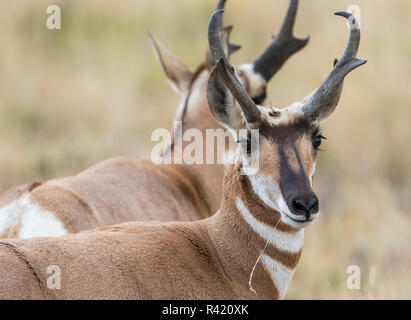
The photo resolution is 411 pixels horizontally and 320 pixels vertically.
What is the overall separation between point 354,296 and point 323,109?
322 cm

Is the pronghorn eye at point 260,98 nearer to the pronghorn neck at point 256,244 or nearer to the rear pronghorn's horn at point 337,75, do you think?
the rear pronghorn's horn at point 337,75

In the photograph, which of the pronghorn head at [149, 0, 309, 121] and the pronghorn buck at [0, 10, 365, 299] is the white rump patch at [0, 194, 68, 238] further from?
the pronghorn head at [149, 0, 309, 121]

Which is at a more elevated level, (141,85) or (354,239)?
→ (141,85)

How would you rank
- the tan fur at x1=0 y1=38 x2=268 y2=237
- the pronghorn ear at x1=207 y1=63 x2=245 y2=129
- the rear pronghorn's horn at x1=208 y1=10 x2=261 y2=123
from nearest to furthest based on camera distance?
the rear pronghorn's horn at x1=208 y1=10 x2=261 y2=123 → the pronghorn ear at x1=207 y1=63 x2=245 y2=129 → the tan fur at x1=0 y1=38 x2=268 y2=237

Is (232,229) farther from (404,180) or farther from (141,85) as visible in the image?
(141,85)

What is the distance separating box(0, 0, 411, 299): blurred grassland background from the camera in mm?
10328

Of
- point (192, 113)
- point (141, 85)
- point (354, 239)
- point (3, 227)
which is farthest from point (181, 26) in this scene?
point (3, 227)

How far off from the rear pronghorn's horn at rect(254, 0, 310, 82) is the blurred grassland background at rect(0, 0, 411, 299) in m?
2.43

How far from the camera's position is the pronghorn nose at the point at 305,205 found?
457 centimetres

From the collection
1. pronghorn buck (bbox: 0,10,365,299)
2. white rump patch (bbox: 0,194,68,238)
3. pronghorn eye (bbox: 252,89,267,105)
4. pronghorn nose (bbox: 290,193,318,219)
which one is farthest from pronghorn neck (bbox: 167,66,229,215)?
pronghorn nose (bbox: 290,193,318,219)

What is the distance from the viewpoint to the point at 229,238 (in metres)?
5.17

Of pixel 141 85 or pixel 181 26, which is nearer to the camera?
pixel 141 85

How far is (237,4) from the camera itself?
16.6 m

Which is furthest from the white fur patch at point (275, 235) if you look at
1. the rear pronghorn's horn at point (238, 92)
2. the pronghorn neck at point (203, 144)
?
the pronghorn neck at point (203, 144)
